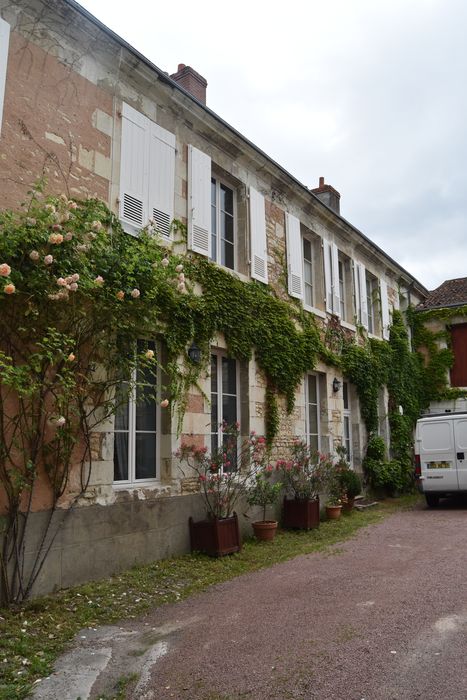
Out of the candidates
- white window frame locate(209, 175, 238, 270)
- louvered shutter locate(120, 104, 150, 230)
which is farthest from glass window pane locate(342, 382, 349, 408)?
louvered shutter locate(120, 104, 150, 230)

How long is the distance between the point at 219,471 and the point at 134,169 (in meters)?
3.90

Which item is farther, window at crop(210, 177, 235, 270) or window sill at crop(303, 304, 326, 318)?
window sill at crop(303, 304, 326, 318)

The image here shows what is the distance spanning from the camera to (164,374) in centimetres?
692

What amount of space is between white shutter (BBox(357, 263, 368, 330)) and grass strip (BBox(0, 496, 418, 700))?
610 cm

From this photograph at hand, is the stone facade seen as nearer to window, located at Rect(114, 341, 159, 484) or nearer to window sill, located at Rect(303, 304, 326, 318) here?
window, located at Rect(114, 341, 159, 484)

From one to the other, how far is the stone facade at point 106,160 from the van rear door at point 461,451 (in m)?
3.36

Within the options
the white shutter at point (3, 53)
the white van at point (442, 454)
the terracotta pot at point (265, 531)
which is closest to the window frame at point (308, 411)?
the white van at point (442, 454)

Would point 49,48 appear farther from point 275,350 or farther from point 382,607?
point 382,607

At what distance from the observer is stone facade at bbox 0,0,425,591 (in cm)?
554

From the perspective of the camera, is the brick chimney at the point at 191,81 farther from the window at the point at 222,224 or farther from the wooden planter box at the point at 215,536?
the wooden planter box at the point at 215,536

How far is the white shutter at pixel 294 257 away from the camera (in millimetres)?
9812

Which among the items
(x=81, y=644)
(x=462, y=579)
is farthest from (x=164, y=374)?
(x=462, y=579)

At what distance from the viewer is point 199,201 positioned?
7.79 m

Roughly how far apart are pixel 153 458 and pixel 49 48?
463cm
